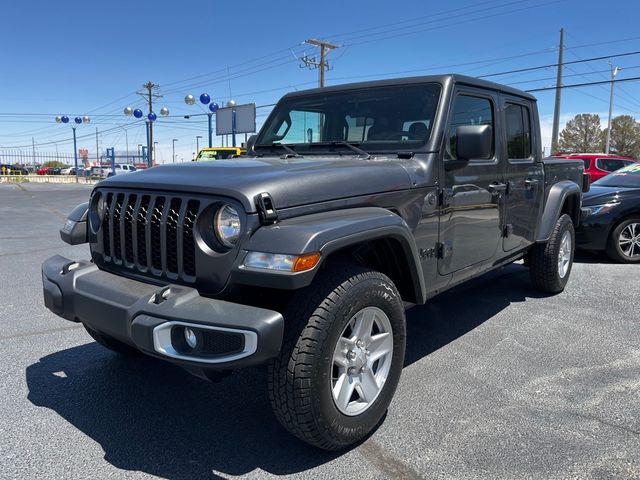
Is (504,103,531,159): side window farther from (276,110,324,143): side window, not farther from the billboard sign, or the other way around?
the billboard sign

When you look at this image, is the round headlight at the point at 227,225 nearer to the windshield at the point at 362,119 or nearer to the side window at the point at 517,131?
the windshield at the point at 362,119

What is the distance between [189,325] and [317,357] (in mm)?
570

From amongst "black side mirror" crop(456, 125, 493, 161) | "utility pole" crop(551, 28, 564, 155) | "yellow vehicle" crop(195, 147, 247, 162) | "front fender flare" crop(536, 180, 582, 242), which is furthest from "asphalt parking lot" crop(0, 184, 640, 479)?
"utility pole" crop(551, 28, 564, 155)

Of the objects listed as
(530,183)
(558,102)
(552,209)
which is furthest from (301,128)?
(558,102)

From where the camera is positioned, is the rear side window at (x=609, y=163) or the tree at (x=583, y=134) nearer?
the rear side window at (x=609, y=163)

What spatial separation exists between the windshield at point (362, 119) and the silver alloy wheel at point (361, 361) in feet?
4.22

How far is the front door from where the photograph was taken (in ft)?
11.3

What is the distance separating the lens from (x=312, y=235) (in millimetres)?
2285

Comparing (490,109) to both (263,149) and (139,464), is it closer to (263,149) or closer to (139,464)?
(263,149)

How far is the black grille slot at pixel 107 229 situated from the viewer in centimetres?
296

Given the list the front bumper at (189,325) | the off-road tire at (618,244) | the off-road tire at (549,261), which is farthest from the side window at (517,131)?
the off-road tire at (618,244)

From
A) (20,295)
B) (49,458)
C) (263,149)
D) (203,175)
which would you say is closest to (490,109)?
(263,149)

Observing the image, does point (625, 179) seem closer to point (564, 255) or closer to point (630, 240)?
point (630, 240)

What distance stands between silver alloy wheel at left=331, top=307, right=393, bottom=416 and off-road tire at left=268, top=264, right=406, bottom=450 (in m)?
A: 0.09
